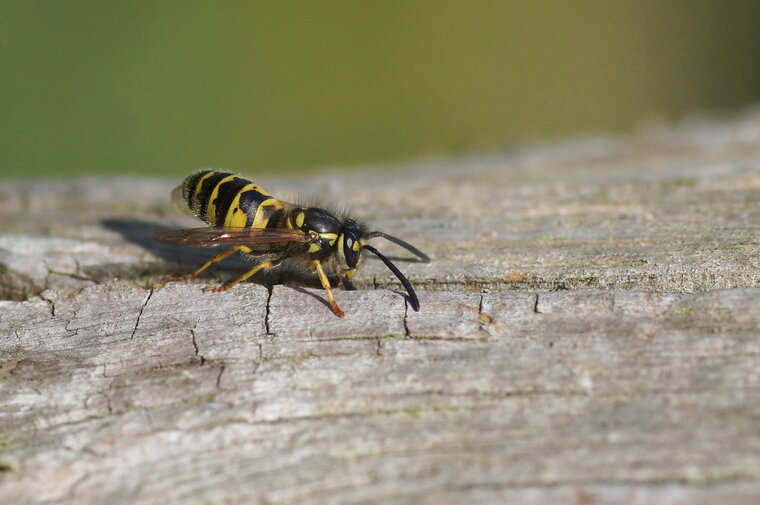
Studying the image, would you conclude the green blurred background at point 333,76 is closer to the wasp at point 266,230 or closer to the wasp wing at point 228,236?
the wasp at point 266,230

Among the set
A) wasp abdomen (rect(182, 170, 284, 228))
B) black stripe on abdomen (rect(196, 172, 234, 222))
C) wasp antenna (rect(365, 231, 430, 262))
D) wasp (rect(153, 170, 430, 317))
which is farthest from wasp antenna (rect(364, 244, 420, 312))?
black stripe on abdomen (rect(196, 172, 234, 222))

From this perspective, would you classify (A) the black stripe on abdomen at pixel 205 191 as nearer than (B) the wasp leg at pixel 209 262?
No

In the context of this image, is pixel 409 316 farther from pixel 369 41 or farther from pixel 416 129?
pixel 369 41

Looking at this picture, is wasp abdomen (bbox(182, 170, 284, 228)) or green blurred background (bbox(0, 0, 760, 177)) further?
green blurred background (bbox(0, 0, 760, 177))

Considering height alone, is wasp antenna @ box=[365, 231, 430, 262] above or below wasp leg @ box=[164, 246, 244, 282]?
above

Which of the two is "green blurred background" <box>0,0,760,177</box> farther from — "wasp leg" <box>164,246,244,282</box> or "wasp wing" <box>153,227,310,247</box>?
"wasp leg" <box>164,246,244,282</box>

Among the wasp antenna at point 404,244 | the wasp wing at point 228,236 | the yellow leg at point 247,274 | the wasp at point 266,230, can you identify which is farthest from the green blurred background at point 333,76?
the yellow leg at point 247,274

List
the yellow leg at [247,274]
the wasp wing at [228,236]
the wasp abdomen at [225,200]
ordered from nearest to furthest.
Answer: the yellow leg at [247,274], the wasp wing at [228,236], the wasp abdomen at [225,200]
